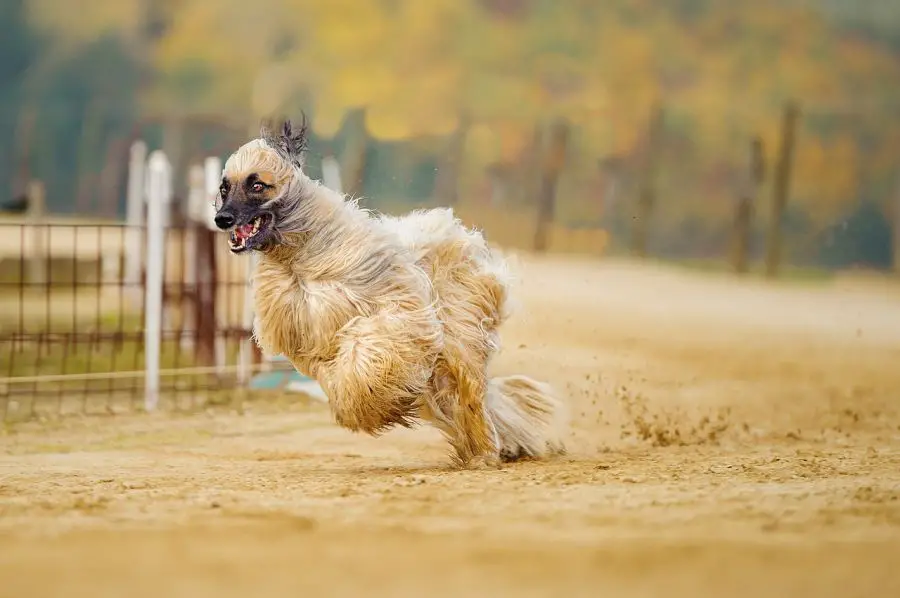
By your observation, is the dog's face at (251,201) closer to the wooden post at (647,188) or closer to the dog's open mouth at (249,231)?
the dog's open mouth at (249,231)

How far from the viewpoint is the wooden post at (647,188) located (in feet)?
69.0

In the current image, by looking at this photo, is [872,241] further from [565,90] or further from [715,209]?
[565,90]

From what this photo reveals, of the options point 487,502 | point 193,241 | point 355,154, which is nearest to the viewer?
point 487,502

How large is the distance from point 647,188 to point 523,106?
9.26 m

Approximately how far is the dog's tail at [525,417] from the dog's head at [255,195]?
4.13 feet

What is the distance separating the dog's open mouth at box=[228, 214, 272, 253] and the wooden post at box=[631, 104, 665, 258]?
15.7 m

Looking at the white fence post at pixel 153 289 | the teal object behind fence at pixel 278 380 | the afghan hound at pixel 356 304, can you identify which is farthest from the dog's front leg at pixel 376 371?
the teal object behind fence at pixel 278 380

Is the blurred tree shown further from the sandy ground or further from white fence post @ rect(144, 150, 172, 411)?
the sandy ground

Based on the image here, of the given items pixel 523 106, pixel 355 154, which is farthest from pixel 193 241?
pixel 523 106

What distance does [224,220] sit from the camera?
5508mm

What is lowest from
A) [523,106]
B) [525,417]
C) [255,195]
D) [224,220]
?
[525,417]

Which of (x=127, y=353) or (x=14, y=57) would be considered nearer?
(x=127, y=353)

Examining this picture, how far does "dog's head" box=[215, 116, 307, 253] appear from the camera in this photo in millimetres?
5586

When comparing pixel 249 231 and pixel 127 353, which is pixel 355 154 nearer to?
pixel 127 353
